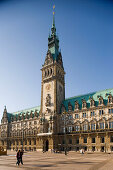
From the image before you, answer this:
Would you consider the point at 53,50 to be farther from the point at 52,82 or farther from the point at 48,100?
the point at 48,100

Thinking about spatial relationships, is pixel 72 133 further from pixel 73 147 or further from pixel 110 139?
pixel 110 139

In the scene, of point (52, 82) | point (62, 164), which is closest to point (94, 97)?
point (52, 82)

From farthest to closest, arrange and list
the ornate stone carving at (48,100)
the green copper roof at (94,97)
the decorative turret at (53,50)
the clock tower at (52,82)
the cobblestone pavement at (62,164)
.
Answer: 1. the decorative turret at (53,50)
2. the ornate stone carving at (48,100)
3. the clock tower at (52,82)
4. the green copper roof at (94,97)
5. the cobblestone pavement at (62,164)

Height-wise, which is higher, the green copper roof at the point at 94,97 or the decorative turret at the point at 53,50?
the decorative turret at the point at 53,50

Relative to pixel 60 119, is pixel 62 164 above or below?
below

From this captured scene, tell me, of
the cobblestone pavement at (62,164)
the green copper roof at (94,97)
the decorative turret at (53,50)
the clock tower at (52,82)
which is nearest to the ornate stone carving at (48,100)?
the clock tower at (52,82)

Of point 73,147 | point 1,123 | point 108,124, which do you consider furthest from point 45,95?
point 1,123

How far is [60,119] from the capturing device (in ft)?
270

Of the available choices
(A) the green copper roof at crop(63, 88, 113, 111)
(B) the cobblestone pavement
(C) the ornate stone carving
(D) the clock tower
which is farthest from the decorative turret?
(B) the cobblestone pavement

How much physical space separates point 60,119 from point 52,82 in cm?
1984

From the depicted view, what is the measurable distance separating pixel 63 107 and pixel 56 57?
95.5 ft

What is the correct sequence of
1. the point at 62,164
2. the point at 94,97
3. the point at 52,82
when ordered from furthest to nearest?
the point at 52,82 → the point at 94,97 → the point at 62,164

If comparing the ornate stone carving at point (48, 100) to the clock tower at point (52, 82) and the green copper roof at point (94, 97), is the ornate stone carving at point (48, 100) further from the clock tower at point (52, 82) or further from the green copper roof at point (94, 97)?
the green copper roof at point (94, 97)

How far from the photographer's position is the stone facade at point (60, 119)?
6906 cm
